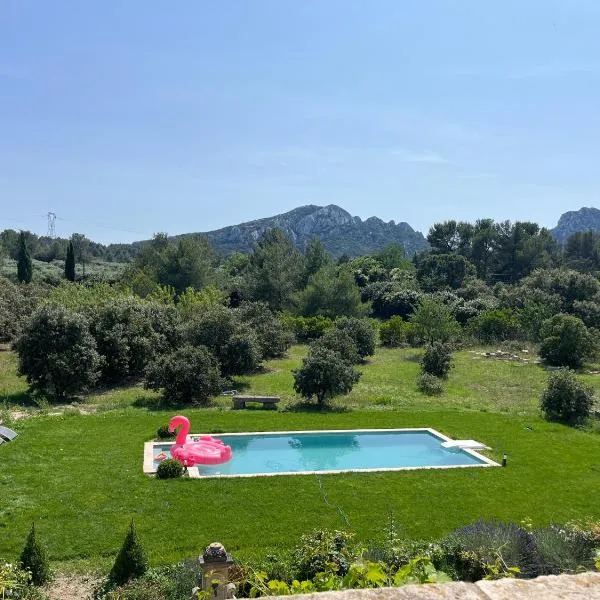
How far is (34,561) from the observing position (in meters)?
8.30

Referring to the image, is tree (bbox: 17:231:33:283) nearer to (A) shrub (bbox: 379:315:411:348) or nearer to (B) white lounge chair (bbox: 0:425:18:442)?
(A) shrub (bbox: 379:315:411:348)

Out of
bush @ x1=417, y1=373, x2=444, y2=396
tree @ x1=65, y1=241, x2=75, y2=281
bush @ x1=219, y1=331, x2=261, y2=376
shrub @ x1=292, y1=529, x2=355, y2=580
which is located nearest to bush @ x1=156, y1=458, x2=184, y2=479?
shrub @ x1=292, y1=529, x2=355, y2=580

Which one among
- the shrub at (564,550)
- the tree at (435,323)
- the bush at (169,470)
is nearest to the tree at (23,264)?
the tree at (435,323)

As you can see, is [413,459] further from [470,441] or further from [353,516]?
[353,516]

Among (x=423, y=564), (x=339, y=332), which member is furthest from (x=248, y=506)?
(x=339, y=332)

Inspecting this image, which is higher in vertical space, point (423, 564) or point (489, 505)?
point (423, 564)

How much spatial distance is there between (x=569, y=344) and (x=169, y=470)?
82.8 feet

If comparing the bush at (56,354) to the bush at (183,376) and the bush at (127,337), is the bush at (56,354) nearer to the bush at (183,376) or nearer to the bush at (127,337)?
the bush at (127,337)

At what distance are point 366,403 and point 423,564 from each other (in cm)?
1779

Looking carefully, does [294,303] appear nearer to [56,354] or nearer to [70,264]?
[56,354]

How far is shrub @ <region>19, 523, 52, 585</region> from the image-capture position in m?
8.27

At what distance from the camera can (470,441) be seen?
56.3ft

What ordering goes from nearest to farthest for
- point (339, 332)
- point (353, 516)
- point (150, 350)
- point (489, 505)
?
point (353, 516), point (489, 505), point (150, 350), point (339, 332)

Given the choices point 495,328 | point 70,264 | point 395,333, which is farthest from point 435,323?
point 70,264
